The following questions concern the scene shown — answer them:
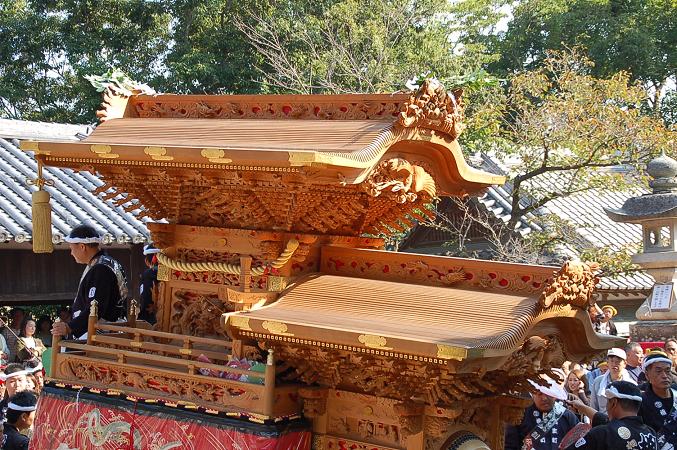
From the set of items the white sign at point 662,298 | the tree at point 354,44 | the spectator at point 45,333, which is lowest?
the spectator at point 45,333

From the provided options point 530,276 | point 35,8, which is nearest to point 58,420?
point 530,276

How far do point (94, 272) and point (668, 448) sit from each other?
4.98 metres

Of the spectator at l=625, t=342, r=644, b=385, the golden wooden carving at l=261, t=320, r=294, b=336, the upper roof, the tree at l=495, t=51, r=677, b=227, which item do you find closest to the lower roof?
the golden wooden carving at l=261, t=320, r=294, b=336

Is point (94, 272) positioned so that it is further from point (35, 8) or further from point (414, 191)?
point (35, 8)

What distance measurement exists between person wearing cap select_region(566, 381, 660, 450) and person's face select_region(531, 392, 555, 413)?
1.30 metres

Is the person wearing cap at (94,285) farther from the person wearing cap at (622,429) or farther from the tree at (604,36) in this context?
the tree at (604,36)

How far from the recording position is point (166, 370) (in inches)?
281

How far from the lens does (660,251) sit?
42.2 ft

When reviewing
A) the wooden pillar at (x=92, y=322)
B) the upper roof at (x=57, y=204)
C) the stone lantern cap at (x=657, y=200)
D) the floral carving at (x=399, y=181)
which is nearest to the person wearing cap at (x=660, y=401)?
the floral carving at (x=399, y=181)

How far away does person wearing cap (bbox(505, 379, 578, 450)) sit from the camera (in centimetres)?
789

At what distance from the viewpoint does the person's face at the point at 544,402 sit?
7970 mm

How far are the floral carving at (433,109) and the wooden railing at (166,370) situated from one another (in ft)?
6.23

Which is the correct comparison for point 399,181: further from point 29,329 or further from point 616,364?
point 29,329

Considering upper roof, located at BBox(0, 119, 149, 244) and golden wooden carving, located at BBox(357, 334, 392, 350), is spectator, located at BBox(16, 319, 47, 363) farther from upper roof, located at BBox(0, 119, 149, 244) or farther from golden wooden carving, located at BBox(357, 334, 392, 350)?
golden wooden carving, located at BBox(357, 334, 392, 350)
